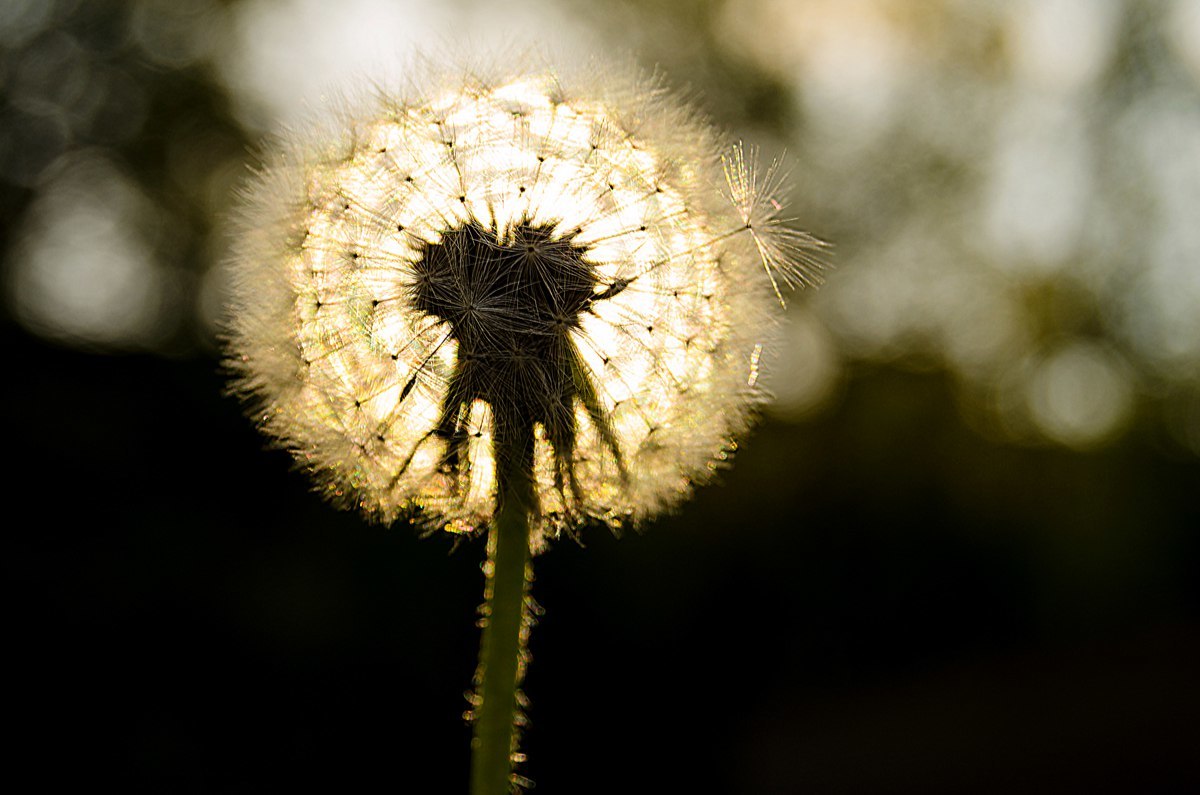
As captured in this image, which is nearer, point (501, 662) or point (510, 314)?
point (501, 662)

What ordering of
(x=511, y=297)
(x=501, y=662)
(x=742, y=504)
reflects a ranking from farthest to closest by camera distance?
1. (x=742, y=504)
2. (x=511, y=297)
3. (x=501, y=662)

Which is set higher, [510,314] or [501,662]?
[510,314]

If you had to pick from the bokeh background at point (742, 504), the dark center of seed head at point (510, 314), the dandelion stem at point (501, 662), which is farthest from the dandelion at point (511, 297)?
the bokeh background at point (742, 504)

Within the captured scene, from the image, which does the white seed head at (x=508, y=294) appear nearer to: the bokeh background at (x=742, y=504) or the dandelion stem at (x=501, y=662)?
the dandelion stem at (x=501, y=662)

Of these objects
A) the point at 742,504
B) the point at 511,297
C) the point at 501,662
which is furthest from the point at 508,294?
the point at 742,504

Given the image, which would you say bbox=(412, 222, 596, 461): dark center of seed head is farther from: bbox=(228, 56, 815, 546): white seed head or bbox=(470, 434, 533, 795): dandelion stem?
bbox=(470, 434, 533, 795): dandelion stem

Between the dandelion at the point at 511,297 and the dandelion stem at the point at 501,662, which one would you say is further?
the dandelion at the point at 511,297

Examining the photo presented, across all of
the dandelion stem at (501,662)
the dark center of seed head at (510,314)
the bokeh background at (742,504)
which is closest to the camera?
the dandelion stem at (501,662)

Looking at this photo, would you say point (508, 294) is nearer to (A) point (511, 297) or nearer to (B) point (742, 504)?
(A) point (511, 297)
